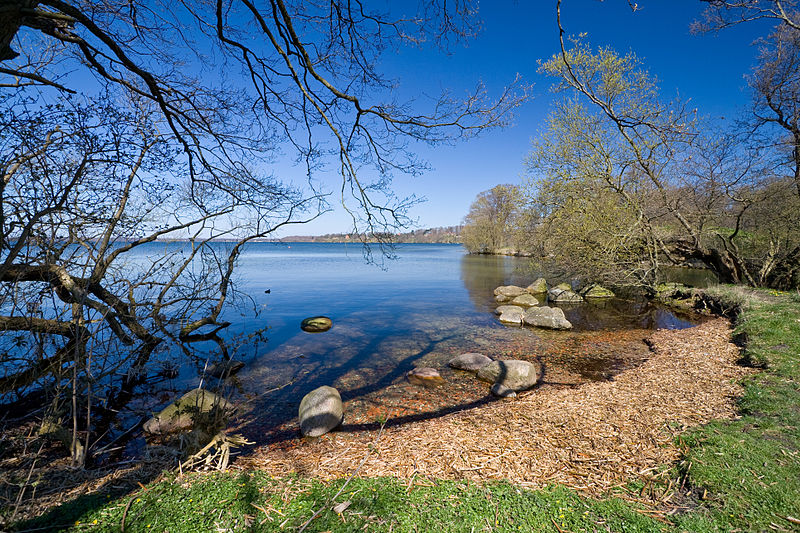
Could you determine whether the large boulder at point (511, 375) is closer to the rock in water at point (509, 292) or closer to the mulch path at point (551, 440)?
the mulch path at point (551, 440)

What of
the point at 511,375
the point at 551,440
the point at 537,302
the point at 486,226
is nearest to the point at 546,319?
the point at 537,302

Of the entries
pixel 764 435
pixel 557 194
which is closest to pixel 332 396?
pixel 764 435

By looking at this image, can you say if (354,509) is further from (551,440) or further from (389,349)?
(389,349)

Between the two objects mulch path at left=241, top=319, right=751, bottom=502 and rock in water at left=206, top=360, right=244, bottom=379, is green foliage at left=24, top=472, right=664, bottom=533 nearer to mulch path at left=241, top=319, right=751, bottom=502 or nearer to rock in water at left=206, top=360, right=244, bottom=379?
mulch path at left=241, top=319, right=751, bottom=502

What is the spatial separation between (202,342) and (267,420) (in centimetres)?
661

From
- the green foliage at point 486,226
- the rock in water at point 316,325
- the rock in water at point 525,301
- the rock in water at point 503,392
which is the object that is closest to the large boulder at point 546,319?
the rock in water at point 525,301

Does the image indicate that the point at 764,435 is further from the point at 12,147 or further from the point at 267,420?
the point at 12,147

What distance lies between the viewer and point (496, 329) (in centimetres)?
1235

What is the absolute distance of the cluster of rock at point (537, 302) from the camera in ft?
41.5

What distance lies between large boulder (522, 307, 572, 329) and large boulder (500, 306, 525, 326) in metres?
0.20

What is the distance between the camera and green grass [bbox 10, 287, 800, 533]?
2.49m

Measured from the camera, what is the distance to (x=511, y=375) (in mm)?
7207

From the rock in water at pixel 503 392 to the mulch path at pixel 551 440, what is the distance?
37 centimetres

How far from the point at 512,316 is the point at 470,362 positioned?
6040 mm
